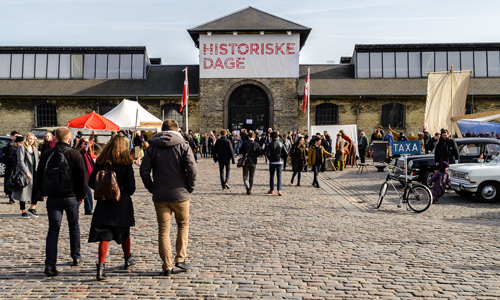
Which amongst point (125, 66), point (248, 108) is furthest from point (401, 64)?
point (125, 66)

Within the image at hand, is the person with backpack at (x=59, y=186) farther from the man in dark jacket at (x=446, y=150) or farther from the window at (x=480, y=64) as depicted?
the window at (x=480, y=64)

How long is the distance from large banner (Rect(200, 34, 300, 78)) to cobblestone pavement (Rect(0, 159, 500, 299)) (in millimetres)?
24314

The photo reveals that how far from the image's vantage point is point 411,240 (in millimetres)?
7441

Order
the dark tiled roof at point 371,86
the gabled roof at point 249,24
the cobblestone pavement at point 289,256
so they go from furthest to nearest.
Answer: the gabled roof at point 249,24 → the dark tiled roof at point 371,86 → the cobblestone pavement at point 289,256

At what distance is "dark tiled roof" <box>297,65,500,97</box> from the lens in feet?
111

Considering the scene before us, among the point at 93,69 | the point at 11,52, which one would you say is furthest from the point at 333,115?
the point at 11,52

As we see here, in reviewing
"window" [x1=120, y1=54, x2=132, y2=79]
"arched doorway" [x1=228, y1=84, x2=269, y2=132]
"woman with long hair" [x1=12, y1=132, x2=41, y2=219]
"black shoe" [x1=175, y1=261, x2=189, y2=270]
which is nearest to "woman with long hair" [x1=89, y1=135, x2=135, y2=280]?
"black shoe" [x1=175, y1=261, x2=189, y2=270]

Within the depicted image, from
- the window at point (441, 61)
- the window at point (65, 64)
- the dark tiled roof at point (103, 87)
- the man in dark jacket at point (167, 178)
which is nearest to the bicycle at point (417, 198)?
the man in dark jacket at point (167, 178)

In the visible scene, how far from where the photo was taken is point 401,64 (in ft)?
117

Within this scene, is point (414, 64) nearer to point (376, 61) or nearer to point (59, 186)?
point (376, 61)

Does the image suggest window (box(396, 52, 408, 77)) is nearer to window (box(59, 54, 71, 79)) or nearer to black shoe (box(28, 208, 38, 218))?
window (box(59, 54, 71, 79))

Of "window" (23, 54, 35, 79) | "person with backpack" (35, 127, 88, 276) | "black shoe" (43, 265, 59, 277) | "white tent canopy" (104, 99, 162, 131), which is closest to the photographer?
"black shoe" (43, 265, 59, 277)

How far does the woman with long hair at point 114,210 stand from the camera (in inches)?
209

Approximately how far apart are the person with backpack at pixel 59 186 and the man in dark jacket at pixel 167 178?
91cm
